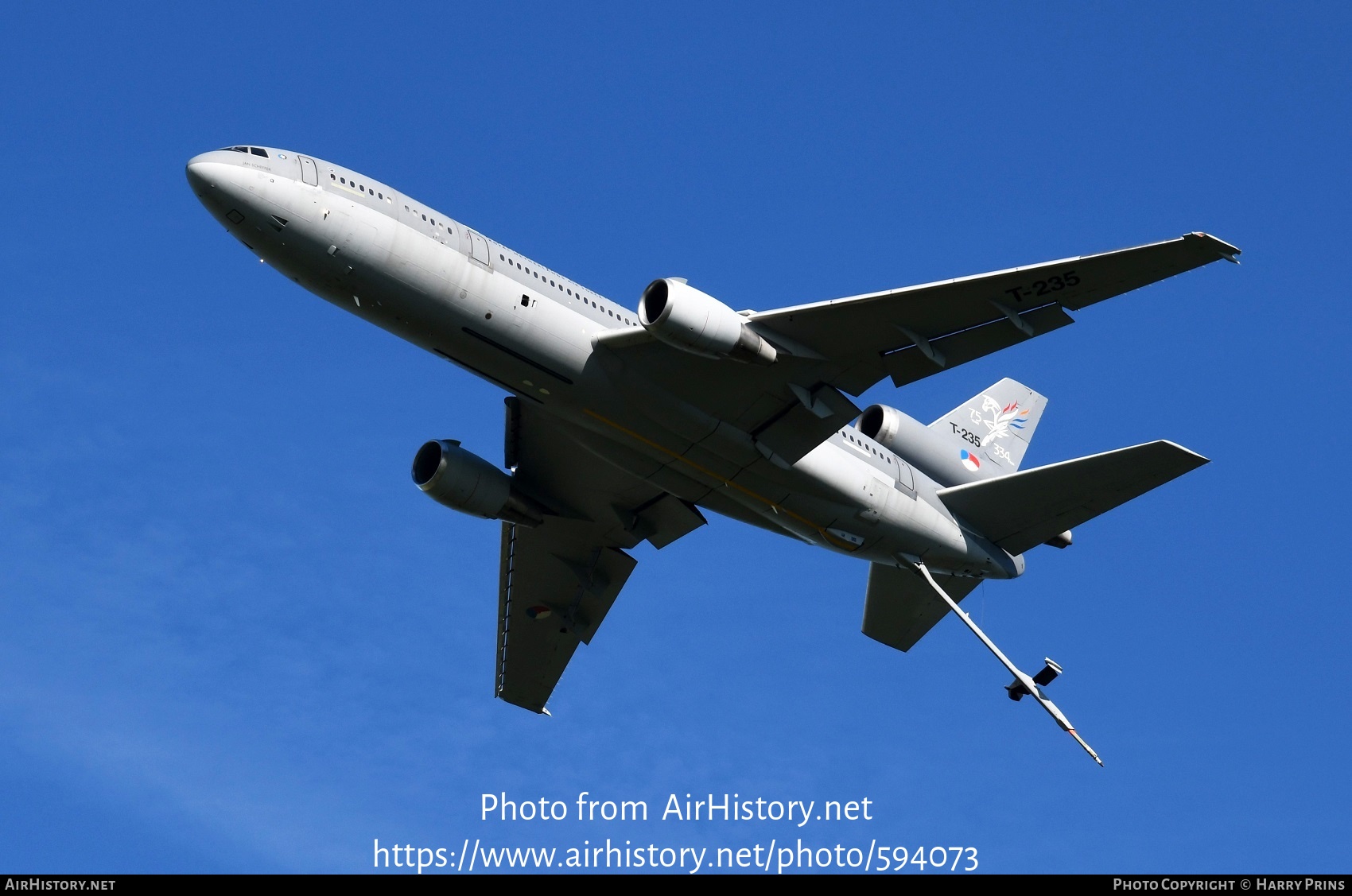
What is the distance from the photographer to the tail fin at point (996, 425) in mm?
39281

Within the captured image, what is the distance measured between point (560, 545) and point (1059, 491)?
1364 cm

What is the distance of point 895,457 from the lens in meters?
35.8

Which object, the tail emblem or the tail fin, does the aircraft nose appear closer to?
the tail fin

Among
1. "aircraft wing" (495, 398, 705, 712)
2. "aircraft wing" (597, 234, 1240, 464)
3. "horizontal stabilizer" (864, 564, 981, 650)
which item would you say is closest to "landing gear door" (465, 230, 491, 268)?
"aircraft wing" (597, 234, 1240, 464)

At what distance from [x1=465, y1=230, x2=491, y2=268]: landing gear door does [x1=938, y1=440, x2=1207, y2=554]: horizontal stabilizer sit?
1304 centimetres

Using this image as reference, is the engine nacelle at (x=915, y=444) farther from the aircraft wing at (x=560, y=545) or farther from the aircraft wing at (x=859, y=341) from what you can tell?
the aircraft wing at (x=560, y=545)

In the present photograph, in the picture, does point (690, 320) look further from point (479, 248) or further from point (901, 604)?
point (901, 604)

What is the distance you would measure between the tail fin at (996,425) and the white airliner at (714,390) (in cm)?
17

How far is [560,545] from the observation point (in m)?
40.1

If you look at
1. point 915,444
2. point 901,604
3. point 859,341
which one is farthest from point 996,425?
→ point 859,341

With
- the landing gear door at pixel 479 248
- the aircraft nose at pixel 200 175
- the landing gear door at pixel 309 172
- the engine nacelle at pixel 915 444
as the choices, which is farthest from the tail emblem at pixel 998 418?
the aircraft nose at pixel 200 175

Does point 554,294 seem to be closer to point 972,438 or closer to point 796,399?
point 796,399
